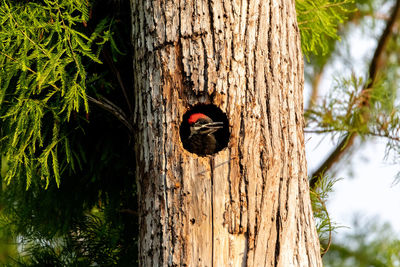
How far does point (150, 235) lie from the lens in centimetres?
262

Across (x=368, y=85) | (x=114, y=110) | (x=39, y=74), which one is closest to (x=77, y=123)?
(x=114, y=110)

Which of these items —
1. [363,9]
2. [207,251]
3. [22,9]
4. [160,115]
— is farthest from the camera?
[363,9]

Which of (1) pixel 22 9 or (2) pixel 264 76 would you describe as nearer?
(2) pixel 264 76

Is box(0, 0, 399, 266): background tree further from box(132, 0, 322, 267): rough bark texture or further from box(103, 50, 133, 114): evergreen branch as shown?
box(132, 0, 322, 267): rough bark texture

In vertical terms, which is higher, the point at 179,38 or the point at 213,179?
the point at 179,38

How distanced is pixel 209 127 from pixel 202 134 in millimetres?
108

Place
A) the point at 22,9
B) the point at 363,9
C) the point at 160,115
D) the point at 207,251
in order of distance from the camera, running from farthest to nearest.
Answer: the point at 363,9 < the point at 22,9 < the point at 160,115 < the point at 207,251

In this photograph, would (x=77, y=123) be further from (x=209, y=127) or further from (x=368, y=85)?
(x=368, y=85)

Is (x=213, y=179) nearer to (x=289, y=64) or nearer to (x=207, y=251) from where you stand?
(x=207, y=251)

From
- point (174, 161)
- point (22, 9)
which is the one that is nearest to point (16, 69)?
point (22, 9)

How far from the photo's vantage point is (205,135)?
2980mm

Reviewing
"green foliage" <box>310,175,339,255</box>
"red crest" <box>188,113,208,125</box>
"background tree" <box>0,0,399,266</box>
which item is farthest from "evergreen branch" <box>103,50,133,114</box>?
"green foliage" <box>310,175,339,255</box>

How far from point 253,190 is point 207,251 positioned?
0.38 metres

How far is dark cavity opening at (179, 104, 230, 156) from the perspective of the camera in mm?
2717
